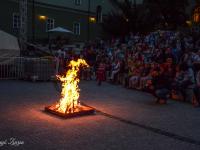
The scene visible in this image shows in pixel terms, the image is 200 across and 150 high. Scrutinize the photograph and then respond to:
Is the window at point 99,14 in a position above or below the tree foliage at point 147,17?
above

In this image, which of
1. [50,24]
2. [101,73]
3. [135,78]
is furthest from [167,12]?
[135,78]

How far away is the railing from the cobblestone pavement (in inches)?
190

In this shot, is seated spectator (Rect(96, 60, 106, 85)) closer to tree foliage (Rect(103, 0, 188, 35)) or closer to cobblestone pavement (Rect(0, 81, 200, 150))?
cobblestone pavement (Rect(0, 81, 200, 150))

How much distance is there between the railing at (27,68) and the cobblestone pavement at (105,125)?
15.8ft

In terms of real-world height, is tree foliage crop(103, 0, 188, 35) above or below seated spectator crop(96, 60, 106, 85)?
above

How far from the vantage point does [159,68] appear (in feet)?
50.9

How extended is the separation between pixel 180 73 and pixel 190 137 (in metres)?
6.71

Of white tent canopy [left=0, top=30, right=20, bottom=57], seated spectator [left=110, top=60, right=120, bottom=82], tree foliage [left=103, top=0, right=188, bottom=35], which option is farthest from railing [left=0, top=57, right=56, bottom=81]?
tree foliage [left=103, top=0, right=188, bottom=35]

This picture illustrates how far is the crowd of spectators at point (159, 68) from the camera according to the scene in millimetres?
13906

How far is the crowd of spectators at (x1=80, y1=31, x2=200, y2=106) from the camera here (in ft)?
45.6

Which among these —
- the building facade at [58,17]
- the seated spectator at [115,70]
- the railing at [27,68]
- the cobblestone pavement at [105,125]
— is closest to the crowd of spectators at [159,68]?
the seated spectator at [115,70]

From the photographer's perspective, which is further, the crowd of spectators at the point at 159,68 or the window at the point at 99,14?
the window at the point at 99,14

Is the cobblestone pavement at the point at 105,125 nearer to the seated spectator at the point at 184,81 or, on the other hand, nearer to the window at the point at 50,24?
the seated spectator at the point at 184,81

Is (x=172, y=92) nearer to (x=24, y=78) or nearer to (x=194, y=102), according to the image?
(x=194, y=102)
